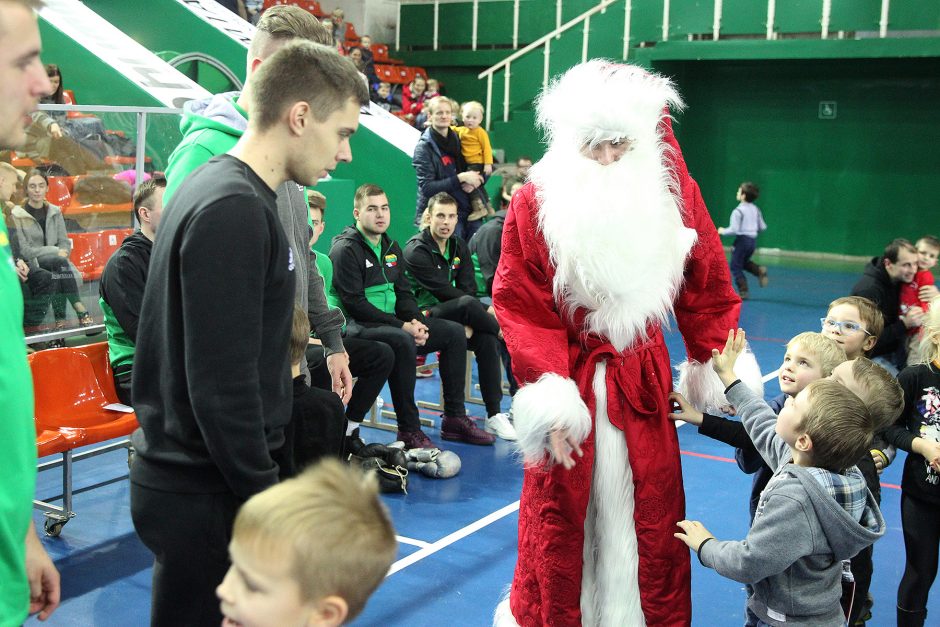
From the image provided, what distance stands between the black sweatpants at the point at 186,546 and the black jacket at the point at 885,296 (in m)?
3.74

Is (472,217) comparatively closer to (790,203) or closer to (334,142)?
(334,142)

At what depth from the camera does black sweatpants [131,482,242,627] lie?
170 cm

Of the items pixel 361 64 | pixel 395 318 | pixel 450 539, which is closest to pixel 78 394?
pixel 450 539

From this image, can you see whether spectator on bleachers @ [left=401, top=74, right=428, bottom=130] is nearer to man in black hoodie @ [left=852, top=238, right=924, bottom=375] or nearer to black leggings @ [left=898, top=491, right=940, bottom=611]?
man in black hoodie @ [left=852, top=238, right=924, bottom=375]

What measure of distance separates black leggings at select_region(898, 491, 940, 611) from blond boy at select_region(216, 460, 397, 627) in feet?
7.29

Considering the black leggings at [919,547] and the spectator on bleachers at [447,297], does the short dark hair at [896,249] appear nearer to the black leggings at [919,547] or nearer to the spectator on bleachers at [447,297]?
the black leggings at [919,547]

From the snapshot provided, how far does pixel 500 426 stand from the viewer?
5.48 m

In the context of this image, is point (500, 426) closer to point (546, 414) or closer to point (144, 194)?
point (144, 194)

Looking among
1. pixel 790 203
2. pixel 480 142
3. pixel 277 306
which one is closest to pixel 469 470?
pixel 277 306

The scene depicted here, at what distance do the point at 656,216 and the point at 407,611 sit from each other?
1.65 metres

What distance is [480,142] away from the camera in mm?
8336

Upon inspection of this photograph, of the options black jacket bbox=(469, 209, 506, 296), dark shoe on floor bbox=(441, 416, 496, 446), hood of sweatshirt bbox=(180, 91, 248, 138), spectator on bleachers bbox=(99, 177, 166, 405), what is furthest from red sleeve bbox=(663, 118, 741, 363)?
black jacket bbox=(469, 209, 506, 296)

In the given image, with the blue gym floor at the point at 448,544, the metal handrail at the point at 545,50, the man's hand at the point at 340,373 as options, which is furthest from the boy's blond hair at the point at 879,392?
the metal handrail at the point at 545,50

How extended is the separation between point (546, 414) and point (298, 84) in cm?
110
